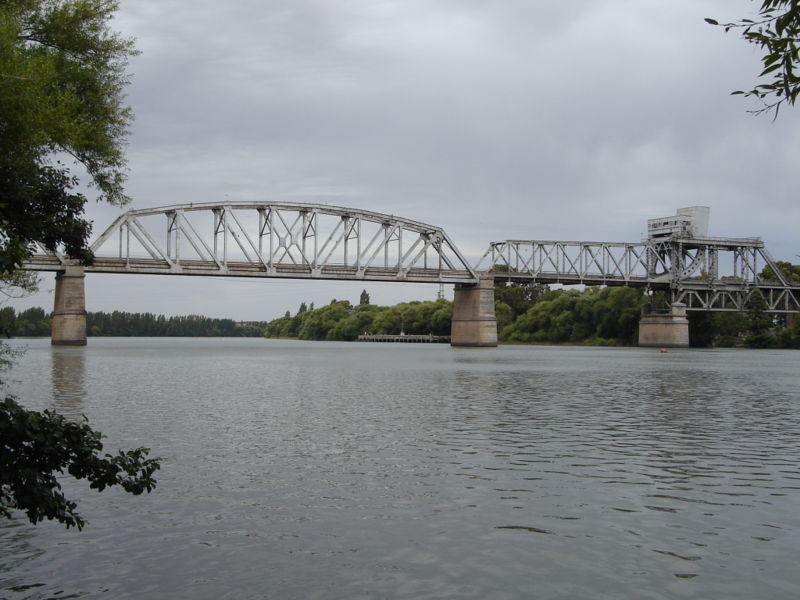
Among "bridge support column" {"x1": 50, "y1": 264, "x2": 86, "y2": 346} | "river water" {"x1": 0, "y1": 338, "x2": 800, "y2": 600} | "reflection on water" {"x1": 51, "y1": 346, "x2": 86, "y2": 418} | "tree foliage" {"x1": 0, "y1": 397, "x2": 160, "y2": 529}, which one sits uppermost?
"bridge support column" {"x1": 50, "y1": 264, "x2": 86, "y2": 346}

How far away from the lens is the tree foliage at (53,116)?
39.1 ft

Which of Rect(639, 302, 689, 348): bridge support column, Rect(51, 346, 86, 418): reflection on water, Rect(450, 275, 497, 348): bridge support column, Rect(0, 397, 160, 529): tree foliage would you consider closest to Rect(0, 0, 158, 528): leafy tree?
Rect(0, 397, 160, 529): tree foliage

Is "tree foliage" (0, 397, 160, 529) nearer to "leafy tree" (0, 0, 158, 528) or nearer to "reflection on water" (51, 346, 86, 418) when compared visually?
"leafy tree" (0, 0, 158, 528)

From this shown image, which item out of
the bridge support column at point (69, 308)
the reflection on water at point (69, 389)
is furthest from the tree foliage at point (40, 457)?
the bridge support column at point (69, 308)

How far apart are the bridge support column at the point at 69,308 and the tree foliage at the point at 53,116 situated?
103m

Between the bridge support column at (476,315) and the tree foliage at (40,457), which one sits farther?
the bridge support column at (476,315)

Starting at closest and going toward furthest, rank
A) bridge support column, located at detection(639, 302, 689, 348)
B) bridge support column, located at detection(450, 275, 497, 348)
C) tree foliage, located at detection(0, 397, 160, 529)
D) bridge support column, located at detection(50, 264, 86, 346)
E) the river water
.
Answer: tree foliage, located at detection(0, 397, 160, 529) < the river water < bridge support column, located at detection(50, 264, 86, 346) < bridge support column, located at detection(450, 275, 497, 348) < bridge support column, located at detection(639, 302, 689, 348)

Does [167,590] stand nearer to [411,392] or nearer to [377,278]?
[411,392]

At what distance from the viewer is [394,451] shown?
868 inches

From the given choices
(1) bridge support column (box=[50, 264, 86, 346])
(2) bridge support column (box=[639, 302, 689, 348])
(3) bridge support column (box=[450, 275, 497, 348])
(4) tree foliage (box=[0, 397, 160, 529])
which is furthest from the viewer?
(2) bridge support column (box=[639, 302, 689, 348])

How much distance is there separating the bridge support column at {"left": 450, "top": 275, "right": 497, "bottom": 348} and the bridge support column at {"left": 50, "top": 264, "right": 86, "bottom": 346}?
67390 millimetres

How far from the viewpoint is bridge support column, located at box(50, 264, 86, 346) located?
124 meters

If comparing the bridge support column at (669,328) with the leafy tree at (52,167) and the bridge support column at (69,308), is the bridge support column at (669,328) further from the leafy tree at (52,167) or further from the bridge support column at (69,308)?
the leafy tree at (52,167)

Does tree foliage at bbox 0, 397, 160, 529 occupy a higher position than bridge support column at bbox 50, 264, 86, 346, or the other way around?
bridge support column at bbox 50, 264, 86, 346
